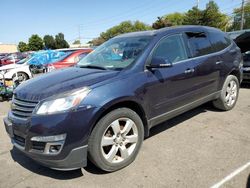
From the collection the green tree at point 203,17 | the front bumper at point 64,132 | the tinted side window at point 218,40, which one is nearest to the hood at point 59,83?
the front bumper at point 64,132

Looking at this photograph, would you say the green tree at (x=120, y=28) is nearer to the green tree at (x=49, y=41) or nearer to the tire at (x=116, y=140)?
the green tree at (x=49, y=41)

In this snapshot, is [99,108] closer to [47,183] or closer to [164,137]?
[47,183]

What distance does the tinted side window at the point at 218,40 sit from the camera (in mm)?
4898

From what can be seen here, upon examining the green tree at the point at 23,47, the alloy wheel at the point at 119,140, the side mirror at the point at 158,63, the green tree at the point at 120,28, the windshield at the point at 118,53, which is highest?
the green tree at the point at 120,28

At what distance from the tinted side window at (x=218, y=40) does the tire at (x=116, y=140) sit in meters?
2.56

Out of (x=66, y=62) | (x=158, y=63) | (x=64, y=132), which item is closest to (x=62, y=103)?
(x=64, y=132)

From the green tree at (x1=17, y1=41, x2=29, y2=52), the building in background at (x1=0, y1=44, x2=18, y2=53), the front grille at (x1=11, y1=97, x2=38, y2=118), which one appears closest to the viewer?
the front grille at (x1=11, y1=97, x2=38, y2=118)

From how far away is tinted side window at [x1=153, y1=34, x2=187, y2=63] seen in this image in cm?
375

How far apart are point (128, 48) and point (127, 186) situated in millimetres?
2031

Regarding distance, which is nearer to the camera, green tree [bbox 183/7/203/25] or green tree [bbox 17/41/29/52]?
green tree [bbox 183/7/203/25]

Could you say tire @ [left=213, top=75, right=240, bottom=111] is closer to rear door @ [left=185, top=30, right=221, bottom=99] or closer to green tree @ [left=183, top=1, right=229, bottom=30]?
rear door @ [left=185, top=30, right=221, bottom=99]

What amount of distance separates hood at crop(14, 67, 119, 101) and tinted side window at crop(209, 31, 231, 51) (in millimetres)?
2584

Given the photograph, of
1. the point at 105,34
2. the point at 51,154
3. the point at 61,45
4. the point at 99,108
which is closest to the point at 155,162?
the point at 99,108

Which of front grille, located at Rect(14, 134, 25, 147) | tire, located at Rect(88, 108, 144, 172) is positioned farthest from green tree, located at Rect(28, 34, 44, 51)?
tire, located at Rect(88, 108, 144, 172)
